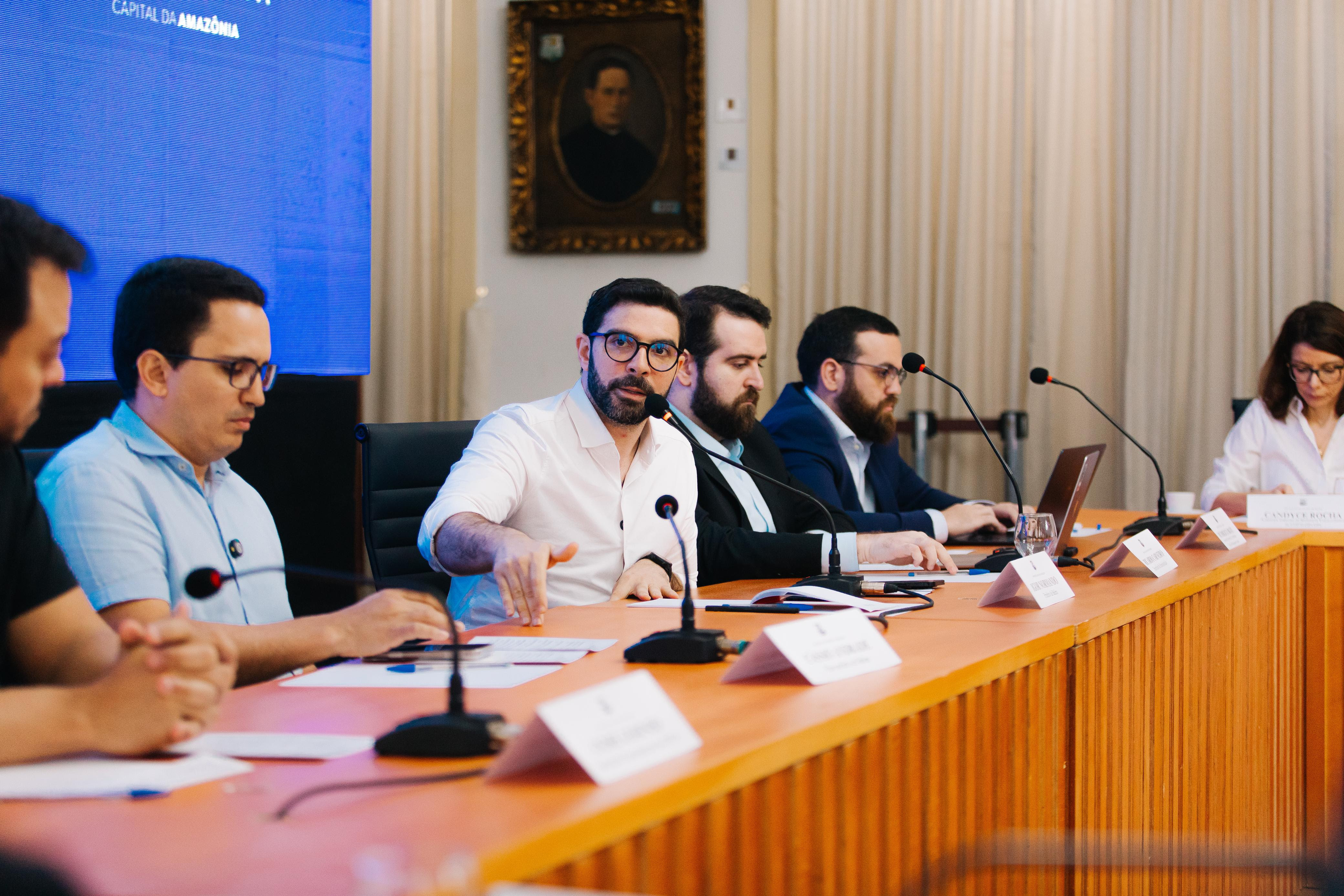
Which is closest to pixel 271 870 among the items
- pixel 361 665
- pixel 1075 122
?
pixel 361 665

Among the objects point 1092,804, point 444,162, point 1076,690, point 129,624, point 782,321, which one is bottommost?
point 1092,804

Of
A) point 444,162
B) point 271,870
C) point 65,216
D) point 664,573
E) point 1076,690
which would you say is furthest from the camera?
point 444,162

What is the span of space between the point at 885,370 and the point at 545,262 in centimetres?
188

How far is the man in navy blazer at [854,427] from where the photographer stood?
3.34 m

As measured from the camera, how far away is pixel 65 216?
3.23m

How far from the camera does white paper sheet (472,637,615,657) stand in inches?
61.8

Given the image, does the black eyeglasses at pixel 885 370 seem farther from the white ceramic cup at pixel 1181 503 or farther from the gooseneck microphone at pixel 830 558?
the gooseneck microphone at pixel 830 558

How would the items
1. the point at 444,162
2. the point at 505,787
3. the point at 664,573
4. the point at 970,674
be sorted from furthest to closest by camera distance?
the point at 444,162 → the point at 664,573 → the point at 970,674 → the point at 505,787

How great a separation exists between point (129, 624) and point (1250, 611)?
2405 millimetres

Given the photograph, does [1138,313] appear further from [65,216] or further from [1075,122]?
[65,216]

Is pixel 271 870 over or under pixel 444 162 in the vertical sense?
under

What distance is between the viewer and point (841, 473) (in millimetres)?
3484

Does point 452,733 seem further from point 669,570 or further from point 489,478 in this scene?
point 669,570

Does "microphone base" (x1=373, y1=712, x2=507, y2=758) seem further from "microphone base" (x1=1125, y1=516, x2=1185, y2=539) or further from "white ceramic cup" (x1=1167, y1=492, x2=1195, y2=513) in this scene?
"white ceramic cup" (x1=1167, y1=492, x2=1195, y2=513)
